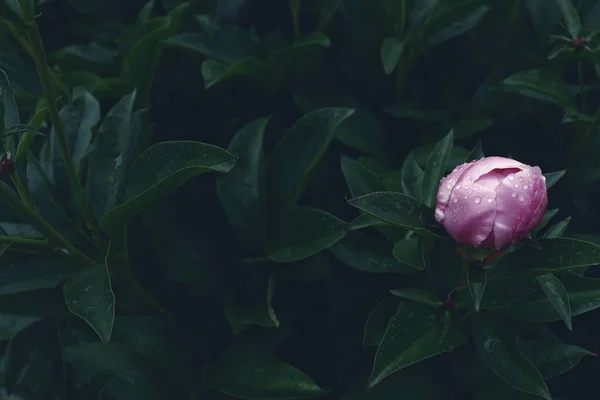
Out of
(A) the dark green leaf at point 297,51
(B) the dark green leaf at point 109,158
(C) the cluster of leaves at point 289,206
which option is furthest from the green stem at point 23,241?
(A) the dark green leaf at point 297,51

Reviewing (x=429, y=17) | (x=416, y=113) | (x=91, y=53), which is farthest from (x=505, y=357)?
(x=91, y=53)

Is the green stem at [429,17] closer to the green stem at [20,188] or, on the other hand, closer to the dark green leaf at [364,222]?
the dark green leaf at [364,222]

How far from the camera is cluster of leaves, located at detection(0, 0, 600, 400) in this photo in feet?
3.18

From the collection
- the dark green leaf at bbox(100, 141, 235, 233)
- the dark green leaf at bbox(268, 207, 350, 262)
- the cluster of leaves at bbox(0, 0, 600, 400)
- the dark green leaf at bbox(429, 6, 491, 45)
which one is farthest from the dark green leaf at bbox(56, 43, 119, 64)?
the dark green leaf at bbox(429, 6, 491, 45)

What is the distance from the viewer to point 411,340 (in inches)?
37.6

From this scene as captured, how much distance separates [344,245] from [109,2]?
0.79 metres

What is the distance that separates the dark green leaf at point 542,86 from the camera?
1.17m

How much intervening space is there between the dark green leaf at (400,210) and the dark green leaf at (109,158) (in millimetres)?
412

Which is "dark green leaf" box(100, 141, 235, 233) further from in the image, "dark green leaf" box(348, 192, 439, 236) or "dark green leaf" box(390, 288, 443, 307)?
"dark green leaf" box(390, 288, 443, 307)

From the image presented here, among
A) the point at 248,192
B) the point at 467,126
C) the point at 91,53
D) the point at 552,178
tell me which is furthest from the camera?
Answer: the point at 91,53

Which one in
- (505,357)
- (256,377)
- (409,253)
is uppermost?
(409,253)

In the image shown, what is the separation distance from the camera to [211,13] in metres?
1.43

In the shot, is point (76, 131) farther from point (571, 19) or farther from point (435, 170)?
point (571, 19)

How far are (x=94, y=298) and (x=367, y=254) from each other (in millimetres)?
422
